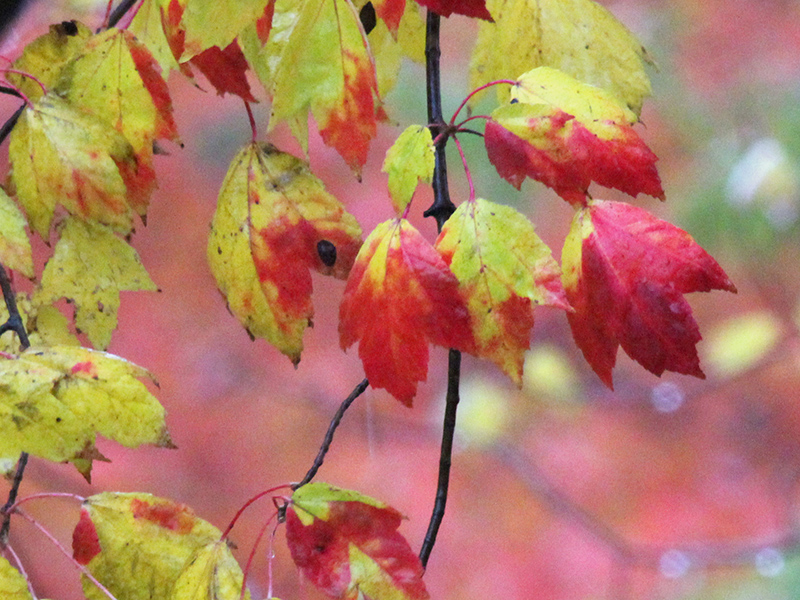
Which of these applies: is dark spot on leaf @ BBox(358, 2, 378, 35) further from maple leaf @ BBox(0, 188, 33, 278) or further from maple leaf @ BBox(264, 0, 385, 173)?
maple leaf @ BBox(0, 188, 33, 278)

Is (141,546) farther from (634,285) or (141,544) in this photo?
(634,285)

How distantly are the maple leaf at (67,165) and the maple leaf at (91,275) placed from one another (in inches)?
1.4

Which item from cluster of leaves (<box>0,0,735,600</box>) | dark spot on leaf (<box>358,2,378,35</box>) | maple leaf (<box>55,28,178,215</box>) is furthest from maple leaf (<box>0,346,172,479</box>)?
dark spot on leaf (<box>358,2,378,35</box>)

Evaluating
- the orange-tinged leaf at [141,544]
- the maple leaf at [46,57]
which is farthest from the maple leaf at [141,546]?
the maple leaf at [46,57]

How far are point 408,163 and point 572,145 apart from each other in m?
0.07

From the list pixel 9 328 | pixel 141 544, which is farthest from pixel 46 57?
pixel 141 544

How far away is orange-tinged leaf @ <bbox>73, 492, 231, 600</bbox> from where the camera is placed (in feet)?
1.08

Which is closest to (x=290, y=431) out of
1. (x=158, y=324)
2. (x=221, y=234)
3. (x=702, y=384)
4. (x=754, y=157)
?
(x=158, y=324)

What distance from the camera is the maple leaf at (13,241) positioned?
1.08 feet

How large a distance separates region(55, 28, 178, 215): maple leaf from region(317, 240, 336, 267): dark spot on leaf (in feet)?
0.34

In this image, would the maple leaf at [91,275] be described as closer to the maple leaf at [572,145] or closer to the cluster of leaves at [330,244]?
the cluster of leaves at [330,244]

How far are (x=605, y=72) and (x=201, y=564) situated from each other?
0.33 meters

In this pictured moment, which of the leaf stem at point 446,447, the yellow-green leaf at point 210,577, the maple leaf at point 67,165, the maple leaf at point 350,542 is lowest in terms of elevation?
the yellow-green leaf at point 210,577

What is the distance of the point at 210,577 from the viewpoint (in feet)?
1.03
